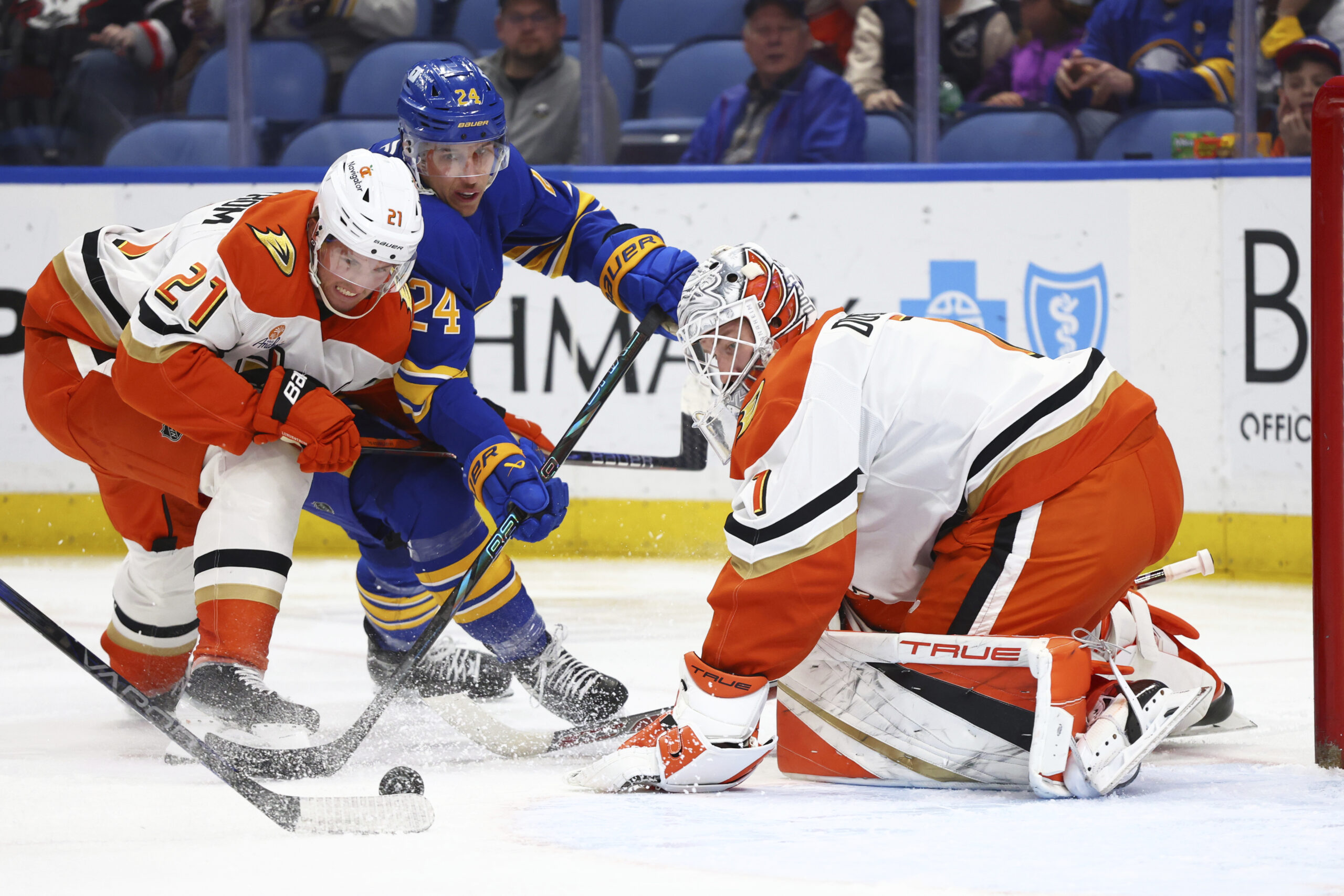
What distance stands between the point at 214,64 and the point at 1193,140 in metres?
3.00

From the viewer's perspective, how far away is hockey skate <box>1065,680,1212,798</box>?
2.10m

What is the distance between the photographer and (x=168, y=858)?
74.8 inches

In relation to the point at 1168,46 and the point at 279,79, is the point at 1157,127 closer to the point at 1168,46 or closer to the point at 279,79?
the point at 1168,46

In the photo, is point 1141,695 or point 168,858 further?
point 1141,695

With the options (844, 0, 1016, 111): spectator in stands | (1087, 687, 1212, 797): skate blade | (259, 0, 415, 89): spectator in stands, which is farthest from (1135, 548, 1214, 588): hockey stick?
(259, 0, 415, 89): spectator in stands

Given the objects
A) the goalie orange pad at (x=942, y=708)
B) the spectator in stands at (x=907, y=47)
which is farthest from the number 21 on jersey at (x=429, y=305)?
the spectator in stands at (x=907, y=47)

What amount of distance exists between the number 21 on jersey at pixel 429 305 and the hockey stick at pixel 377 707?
0.29m

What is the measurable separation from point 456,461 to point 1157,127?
2.68 metres

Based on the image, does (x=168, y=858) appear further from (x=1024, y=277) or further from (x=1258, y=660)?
(x=1024, y=277)

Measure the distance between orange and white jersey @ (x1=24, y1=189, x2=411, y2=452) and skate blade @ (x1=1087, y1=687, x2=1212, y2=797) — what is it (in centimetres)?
132

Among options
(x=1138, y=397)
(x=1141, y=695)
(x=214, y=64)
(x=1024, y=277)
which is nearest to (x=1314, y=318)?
(x=1138, y=397)

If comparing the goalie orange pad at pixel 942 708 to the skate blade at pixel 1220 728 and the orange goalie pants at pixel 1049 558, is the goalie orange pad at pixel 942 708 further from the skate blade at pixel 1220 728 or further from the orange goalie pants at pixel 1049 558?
the skate blade at pixel 1220 728

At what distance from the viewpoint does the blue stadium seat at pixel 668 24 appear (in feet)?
15.7

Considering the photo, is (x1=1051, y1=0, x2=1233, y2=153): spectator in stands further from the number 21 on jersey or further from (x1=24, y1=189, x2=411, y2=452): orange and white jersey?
(x1=24, y1=189, x2=411, y2=452): orange and white jersey
